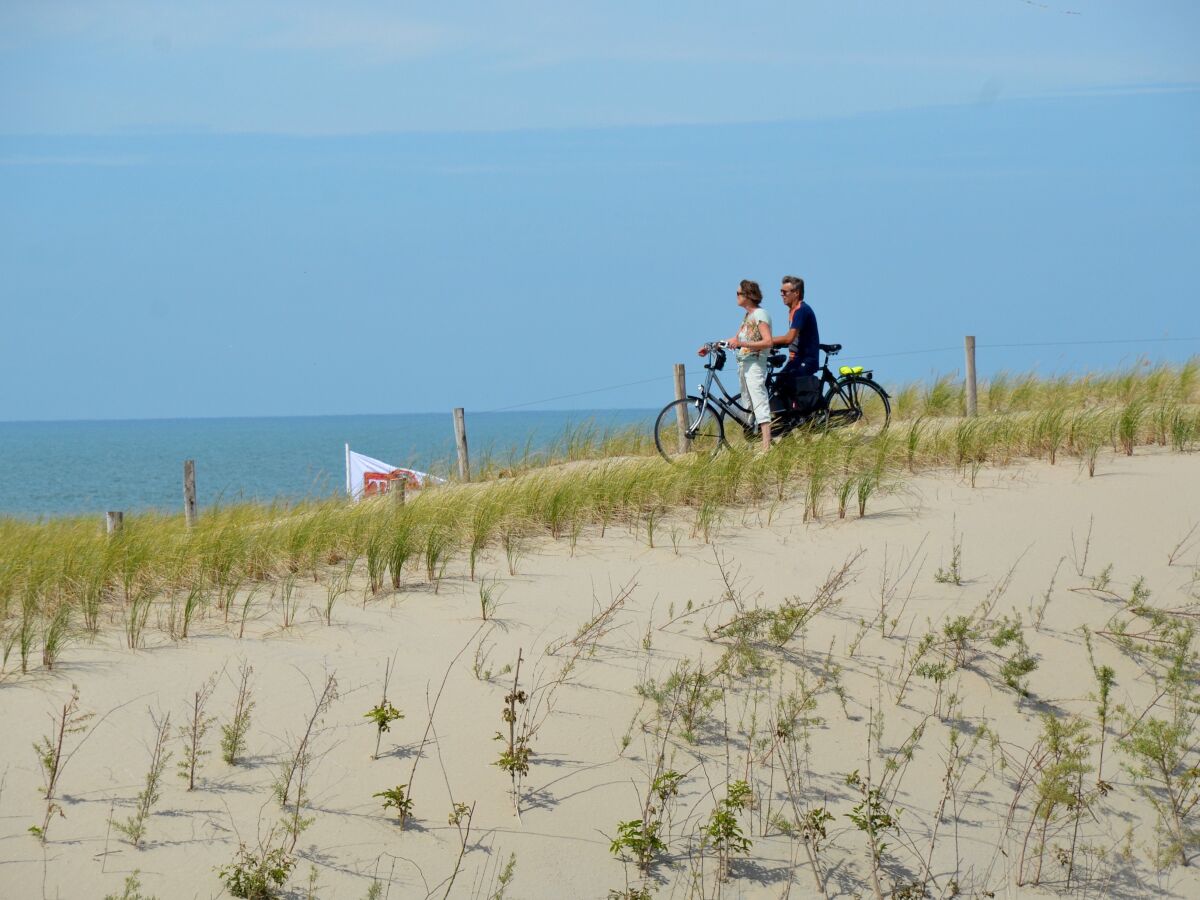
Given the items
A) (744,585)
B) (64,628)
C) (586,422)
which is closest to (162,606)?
(64,628)

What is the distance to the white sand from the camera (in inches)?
192

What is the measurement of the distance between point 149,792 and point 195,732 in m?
0.37

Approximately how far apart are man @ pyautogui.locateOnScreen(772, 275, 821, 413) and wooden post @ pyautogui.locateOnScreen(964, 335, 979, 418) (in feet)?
14.8

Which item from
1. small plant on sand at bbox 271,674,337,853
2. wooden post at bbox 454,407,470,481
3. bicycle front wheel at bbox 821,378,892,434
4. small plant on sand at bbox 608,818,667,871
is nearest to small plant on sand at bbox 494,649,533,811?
small plant on sand at bbox 608,818,667,871

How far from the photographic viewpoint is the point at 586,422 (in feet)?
49.2

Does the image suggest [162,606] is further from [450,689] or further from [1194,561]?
[1194,561]

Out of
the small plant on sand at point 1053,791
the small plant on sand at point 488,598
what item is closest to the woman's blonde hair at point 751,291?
the small plant on sand at point 488,598

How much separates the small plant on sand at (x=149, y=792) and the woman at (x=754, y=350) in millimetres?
6830

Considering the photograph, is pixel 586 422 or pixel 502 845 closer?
pixel 502 845

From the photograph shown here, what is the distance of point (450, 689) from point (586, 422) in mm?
8937

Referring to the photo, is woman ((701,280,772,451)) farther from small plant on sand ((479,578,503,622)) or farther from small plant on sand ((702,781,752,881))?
small plant on sand ((702,781,752,881))

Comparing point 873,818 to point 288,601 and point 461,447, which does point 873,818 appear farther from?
point 461,447

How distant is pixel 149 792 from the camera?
495 cm

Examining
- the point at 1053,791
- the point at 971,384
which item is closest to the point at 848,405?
the point at 971,384
